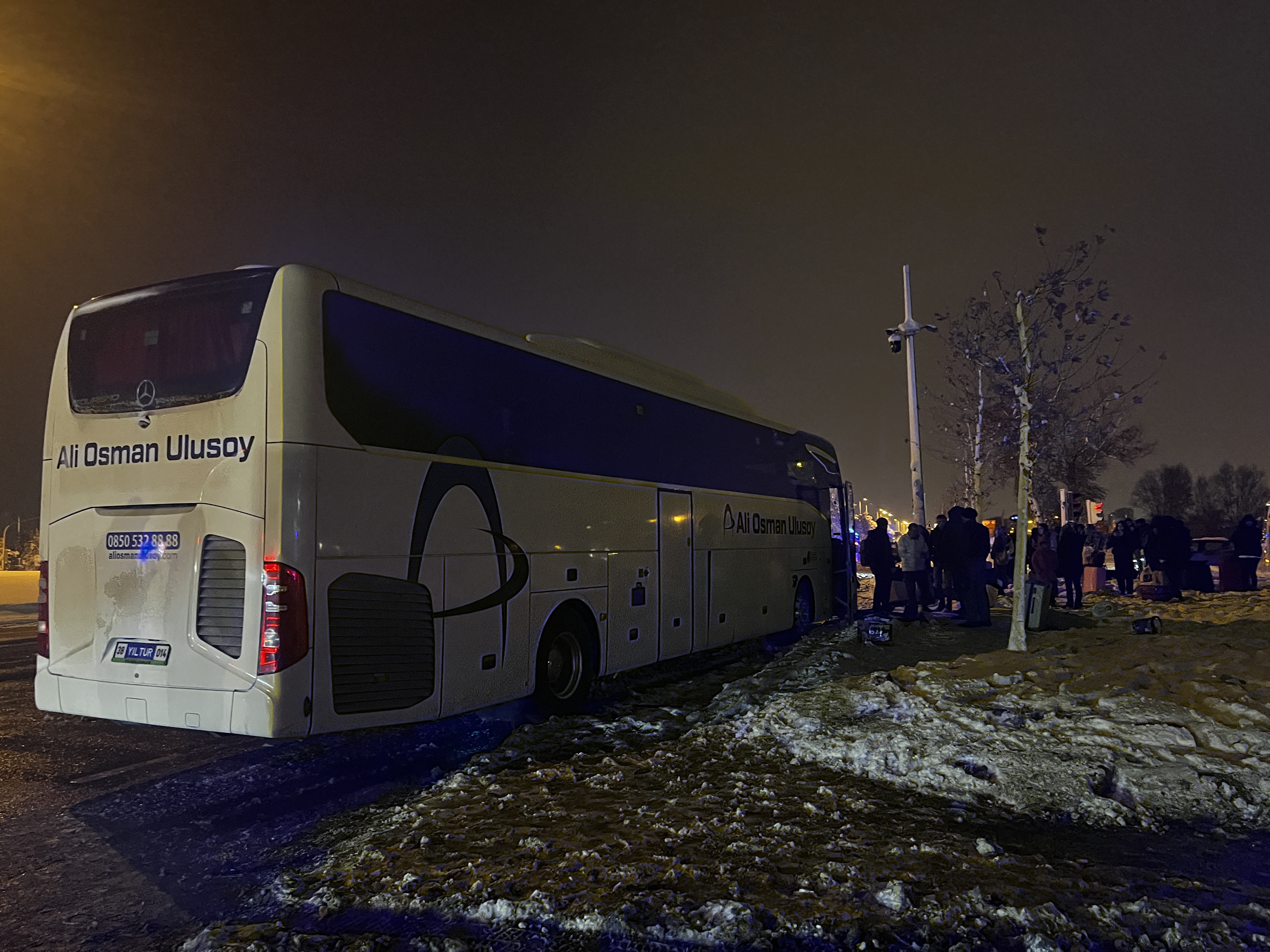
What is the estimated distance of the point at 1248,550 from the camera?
2006 centimetres

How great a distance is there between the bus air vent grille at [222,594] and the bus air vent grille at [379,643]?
57 cm

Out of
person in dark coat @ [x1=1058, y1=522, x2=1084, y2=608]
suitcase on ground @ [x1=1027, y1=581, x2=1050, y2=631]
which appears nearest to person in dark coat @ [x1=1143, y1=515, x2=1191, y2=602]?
person in dark coat @ [x1=1058, y1=522, x2=1084, y2=608]

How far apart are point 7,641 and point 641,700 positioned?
38.0ft

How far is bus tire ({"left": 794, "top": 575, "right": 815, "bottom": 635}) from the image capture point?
14898 mm

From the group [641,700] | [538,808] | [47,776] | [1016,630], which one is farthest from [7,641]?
[1016,630]

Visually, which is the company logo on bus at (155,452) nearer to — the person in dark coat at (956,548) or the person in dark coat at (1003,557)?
the person in dark coat at (956,548)

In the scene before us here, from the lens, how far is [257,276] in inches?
237

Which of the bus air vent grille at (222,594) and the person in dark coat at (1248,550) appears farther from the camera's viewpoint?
the person in dark coat at (1248,550)

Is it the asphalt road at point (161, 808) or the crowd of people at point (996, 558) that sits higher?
the crowd of people at point (996, 558)

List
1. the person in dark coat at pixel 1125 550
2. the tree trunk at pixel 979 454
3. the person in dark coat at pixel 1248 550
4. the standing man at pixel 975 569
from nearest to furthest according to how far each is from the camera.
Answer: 1. the standing man at pixel 975 569
2. the person in dark coat at pixel 1248 550
3. the person in dark coat at pixel 1125 550
4. the tree trunk at pixel 979 454

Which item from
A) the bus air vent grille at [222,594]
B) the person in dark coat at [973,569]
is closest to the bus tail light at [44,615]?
the bus air vent grille at [222,594]

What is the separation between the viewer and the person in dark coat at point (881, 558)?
58.7 feet

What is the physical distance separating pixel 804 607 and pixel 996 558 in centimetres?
970

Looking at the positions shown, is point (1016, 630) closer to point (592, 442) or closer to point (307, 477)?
point (592, 442)
